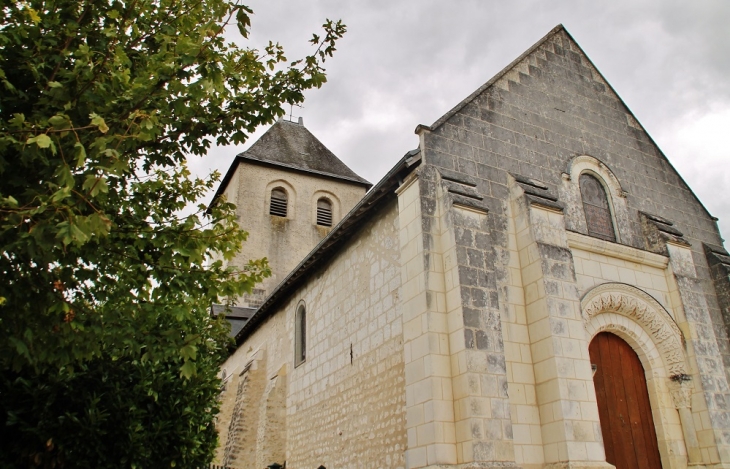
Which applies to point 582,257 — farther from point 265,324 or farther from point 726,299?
point 265,324

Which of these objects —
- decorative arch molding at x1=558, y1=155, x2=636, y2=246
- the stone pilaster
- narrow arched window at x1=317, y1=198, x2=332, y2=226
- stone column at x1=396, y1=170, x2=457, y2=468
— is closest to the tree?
stone column at x1=396, y1=170, x2=457, y2=468

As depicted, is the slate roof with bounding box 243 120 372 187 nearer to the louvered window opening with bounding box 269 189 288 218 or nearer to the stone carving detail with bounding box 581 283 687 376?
the louvered window opening with bounding box 269 189 288 218

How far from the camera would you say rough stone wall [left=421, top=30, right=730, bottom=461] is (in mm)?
8852

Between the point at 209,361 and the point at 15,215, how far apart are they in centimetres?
549

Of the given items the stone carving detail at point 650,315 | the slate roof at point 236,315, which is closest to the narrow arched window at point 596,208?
the stone carving detail at point 650,315

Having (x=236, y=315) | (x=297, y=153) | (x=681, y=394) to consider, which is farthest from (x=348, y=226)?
(x=297, y=153)

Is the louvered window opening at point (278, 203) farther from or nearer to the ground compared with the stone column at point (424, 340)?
farther from the ground

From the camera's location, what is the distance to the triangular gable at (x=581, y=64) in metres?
9.55

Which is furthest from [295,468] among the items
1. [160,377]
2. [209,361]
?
[160,377]

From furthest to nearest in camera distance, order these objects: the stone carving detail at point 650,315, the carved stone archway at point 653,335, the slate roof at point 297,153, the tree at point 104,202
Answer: the slate roof at point 297,153 → the stone carving detail at point 650,315 → the carved stone archway at point 653,335 → the tree at point 104,202

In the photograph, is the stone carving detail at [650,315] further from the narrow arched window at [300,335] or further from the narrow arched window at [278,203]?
the narrow arched window at [278,203]

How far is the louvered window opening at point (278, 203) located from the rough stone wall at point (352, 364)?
903cm

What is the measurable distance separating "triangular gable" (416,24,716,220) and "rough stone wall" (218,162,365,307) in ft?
40.3

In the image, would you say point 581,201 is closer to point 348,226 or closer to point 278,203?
point 348,226
